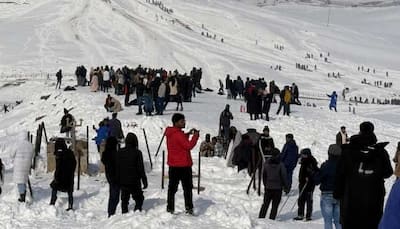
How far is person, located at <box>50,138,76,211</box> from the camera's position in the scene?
1234 centimetres

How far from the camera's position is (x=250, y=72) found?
63.8 metres

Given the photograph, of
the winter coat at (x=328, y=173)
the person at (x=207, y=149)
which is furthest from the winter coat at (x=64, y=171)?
the person at (x=207, y=149)

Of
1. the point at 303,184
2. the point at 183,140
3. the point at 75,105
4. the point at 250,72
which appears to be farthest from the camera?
the point at 250,72

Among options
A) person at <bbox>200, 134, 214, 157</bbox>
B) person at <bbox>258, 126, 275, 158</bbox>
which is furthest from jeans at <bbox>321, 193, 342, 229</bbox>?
person at <bbox>200, 134, 214, 157</bbox>

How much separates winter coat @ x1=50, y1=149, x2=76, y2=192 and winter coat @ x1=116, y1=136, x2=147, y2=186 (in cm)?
157

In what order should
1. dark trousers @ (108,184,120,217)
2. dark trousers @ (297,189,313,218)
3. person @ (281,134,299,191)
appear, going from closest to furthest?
dark trousers @ (108,184,120,217) < dark trousers @ (297,189,313,218) < person @ (281,134,299,191)

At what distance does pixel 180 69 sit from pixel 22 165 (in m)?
51.8

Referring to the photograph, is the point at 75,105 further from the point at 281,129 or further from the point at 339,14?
the point at 339,14

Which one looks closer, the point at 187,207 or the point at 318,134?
the point at 187,207

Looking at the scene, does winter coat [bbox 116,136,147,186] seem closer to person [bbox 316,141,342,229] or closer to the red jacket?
the red jacket

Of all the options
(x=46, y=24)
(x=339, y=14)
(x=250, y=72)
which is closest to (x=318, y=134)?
(x=250, y=72)

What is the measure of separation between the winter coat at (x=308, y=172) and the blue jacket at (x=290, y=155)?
1882 millimetres

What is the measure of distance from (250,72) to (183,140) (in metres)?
53.6

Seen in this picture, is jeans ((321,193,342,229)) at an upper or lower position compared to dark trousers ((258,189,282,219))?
upper
